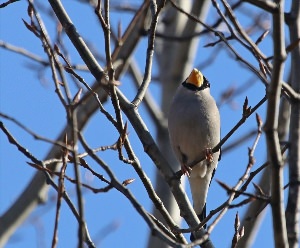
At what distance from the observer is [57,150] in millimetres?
5305

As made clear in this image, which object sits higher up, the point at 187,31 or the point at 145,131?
the point at 187,31

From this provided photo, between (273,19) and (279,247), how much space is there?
765mm

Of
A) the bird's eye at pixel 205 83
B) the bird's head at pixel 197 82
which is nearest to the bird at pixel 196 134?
the bird's head at pixel 197 82

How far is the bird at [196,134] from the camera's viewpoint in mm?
4871

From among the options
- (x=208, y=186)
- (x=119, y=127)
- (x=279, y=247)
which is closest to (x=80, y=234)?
(x=279, y=247)

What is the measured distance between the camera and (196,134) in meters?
4.86

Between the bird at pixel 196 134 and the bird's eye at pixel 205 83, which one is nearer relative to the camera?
the bird at pixel 196 134

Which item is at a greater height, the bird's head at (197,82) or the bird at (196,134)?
the bird's head at (197,82)

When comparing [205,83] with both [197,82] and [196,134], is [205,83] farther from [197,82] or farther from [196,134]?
[196,134]

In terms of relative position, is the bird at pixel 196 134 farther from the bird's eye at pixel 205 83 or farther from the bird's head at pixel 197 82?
the bird's eye at pixel 205 83

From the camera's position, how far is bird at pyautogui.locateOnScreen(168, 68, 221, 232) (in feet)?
16.0

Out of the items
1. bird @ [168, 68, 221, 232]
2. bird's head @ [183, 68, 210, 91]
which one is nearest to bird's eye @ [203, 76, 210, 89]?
bird's head @ [183, 68, 210, 91]

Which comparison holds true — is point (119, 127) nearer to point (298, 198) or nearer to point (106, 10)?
point (106, 10)

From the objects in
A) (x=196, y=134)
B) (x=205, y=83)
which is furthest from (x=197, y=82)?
(x=196, y=134)
